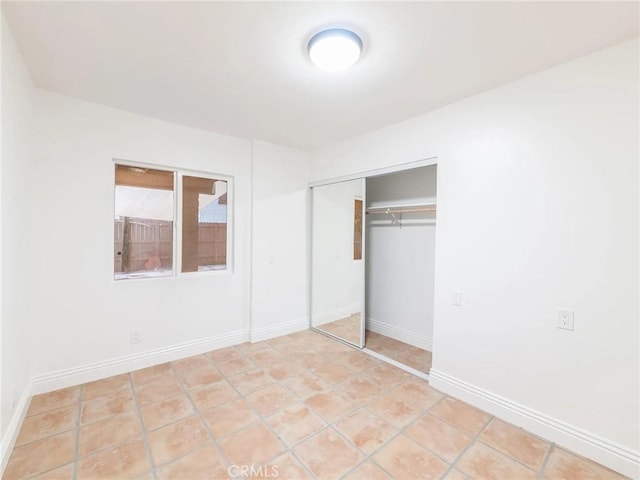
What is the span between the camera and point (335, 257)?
392 cm

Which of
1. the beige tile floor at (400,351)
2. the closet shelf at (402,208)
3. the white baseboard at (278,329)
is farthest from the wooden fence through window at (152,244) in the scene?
the beige tile floor at (400,351)

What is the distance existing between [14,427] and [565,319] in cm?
366

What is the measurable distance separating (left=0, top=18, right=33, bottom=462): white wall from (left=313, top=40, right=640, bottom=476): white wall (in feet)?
9.86

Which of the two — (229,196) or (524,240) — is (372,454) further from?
(229,196)

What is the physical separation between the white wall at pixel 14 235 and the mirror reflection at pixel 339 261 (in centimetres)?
287

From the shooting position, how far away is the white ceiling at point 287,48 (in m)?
1.53

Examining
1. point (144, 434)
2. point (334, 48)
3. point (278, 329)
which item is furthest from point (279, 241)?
point (334, 48)

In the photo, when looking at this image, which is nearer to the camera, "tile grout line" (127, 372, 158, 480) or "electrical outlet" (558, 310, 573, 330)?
"tile grout line" (127, 372, 158, 480)

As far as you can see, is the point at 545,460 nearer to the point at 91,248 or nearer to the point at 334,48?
the point at 334,48

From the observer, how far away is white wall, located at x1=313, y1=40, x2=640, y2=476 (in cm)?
175

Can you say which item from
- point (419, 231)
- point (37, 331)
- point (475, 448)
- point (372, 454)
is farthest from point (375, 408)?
point (37, 331)

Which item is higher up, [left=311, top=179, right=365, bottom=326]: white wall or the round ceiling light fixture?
the round ceiling light fixture

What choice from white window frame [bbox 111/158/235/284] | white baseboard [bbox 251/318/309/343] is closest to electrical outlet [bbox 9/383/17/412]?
white window frame [bbox 111/158/235/284]

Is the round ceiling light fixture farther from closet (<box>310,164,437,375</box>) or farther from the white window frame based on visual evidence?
the white window frame
